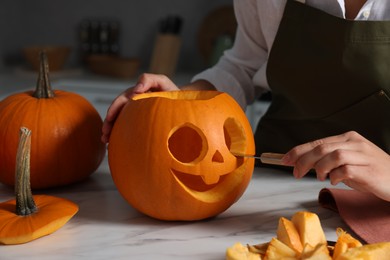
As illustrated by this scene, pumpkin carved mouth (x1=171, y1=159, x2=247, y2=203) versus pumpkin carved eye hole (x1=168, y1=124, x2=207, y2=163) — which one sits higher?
pumpkin carved eye hole (x1=168, y1=124, x2=207, y2=163)

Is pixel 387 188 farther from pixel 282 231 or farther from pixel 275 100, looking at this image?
pixel 275 100

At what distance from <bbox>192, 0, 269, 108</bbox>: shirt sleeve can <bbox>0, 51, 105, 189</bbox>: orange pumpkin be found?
0.32 meters

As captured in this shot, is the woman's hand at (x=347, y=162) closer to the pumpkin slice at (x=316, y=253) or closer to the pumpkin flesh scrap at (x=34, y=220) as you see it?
the pumpkin slice at (x=316, y=253)

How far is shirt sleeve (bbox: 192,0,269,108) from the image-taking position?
1288 millimetres

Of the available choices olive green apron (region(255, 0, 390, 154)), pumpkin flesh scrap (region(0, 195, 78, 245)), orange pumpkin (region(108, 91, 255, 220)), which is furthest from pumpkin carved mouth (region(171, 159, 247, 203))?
olive green apron (region(255, 0, 390, 154))

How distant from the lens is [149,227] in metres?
0.88

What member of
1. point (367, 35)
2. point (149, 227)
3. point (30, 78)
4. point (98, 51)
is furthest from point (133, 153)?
point (98, 51)

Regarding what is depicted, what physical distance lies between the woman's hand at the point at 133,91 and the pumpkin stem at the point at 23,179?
19cm

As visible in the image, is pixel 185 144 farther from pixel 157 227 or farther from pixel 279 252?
pixel 279 252

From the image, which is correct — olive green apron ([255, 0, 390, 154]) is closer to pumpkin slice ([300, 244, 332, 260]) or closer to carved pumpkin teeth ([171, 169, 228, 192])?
carved pumpkin teeth ([171, 169, 228, 192])

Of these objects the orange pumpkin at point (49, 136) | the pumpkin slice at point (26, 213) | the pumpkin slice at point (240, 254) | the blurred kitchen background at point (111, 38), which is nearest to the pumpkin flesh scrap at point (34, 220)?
the pumpkin slice at point (26, 213)

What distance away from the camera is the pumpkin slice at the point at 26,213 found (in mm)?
802

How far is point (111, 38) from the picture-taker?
3047 mm

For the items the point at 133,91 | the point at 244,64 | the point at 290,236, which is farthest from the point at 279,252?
the point at 244,64
